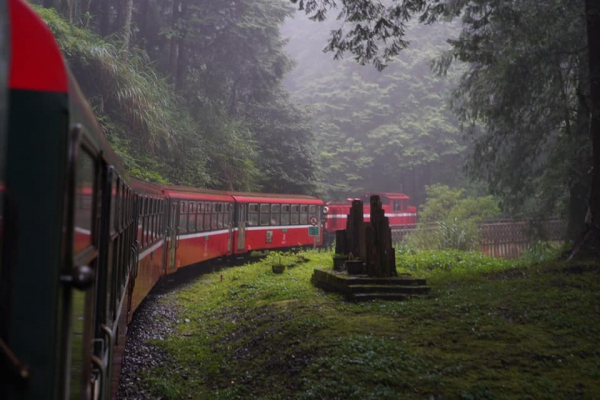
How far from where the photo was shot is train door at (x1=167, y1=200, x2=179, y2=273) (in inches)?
457

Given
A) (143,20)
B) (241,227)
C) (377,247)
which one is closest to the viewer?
(377,247)

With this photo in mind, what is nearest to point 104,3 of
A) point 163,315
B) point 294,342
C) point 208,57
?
point 208,57

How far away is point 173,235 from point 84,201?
9.96 meters

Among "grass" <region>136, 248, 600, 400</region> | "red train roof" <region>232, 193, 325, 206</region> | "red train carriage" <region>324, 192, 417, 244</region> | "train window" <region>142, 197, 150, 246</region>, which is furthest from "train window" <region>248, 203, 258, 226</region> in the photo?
"train window" <region>142, 197, 150, 246</region>

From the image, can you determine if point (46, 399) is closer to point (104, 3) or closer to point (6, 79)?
point (6, 79)

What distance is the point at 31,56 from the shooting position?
1723mm

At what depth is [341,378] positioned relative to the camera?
210 inches

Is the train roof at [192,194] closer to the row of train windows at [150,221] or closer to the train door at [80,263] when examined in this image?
the row of train windows at [150,221]

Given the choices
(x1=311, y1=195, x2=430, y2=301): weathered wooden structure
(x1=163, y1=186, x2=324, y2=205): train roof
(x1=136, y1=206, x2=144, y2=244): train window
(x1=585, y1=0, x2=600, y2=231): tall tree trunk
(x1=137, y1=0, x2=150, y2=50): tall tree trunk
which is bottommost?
(x1=311, y1=195, x2=430, y2=301): weathered wooden structure

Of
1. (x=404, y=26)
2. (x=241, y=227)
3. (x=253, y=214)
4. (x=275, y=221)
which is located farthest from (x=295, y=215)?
(x=404, y=26)

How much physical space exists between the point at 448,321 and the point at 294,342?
229 centimetres

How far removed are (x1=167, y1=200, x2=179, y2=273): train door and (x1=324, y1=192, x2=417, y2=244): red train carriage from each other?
1271 cm

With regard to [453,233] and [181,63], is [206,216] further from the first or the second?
[181,63]

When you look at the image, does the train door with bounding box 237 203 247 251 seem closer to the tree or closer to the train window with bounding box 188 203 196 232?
the train window with bounding box 188 203 196 232
